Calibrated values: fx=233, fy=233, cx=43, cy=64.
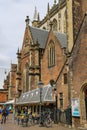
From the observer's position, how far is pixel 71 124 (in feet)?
70.4

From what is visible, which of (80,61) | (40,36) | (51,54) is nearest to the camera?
(80,61)

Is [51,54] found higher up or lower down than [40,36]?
lower down

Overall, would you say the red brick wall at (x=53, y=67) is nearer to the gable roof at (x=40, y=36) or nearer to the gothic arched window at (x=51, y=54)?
the gothic arched window at (x=51, y=54)

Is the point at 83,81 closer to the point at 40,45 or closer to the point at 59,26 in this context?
the point at 40,45

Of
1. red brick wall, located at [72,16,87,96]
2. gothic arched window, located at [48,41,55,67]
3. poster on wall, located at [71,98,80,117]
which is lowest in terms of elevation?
poster on wall, located at [71,98,80,117]

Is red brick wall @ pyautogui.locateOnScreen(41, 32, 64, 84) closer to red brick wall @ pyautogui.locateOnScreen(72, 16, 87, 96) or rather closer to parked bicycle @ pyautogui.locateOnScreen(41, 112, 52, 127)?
red brick wall @ pyautogui.locateOnScreen(72, 16, 87, 96)

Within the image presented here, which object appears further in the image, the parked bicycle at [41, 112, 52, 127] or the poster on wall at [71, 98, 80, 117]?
the parked bicycle at [41, 112, 52, 127]

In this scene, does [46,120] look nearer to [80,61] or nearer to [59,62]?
[80,61]

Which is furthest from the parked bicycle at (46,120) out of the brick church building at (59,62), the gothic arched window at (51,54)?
the gothic arched window at (51,54)

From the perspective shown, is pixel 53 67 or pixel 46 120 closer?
pixel 46 120

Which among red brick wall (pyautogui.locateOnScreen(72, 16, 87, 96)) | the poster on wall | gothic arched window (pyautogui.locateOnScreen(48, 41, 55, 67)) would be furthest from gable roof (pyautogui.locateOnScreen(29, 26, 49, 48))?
the poster on wall

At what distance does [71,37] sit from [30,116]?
946 centimetres

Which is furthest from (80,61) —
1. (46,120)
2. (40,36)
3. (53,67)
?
(40,36)

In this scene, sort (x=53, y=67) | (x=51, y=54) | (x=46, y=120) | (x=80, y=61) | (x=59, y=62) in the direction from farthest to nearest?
(x=51, y=54) → (x=53, y=67) → (x=59, y=62) → (x=46, y=120) → (x=80, y=61)
